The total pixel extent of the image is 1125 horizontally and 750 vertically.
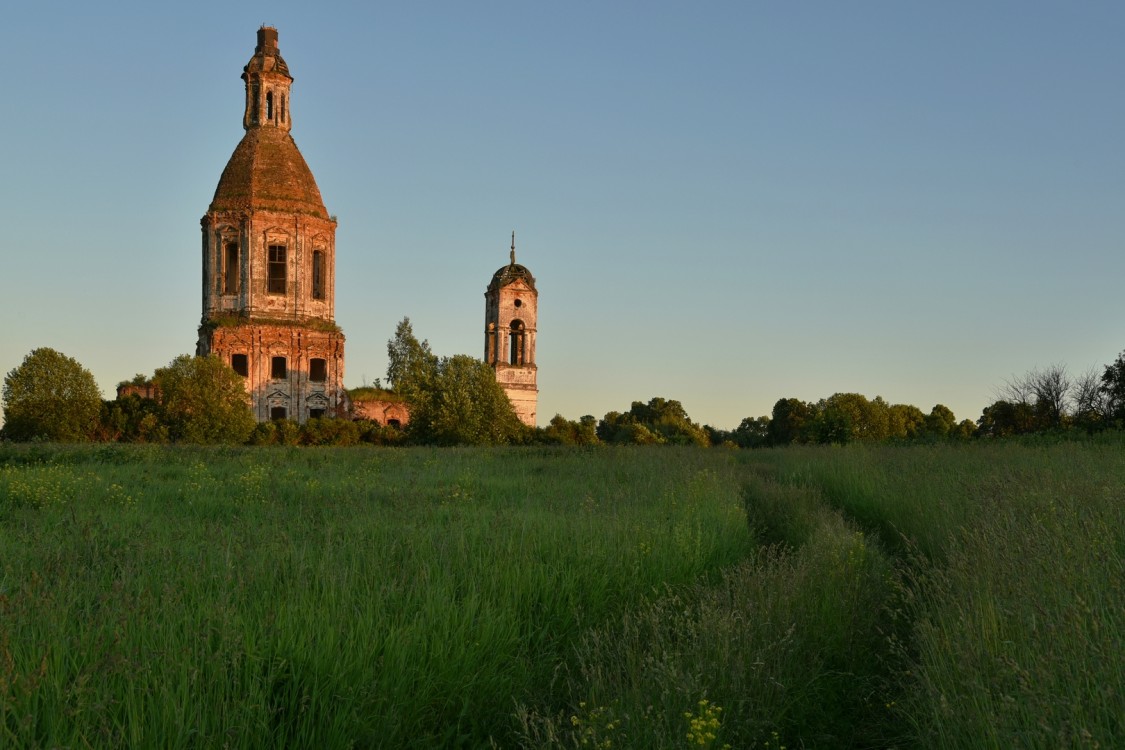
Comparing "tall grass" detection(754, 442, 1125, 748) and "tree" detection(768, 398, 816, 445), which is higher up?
"tree" detection(768, 398, 816, 445)

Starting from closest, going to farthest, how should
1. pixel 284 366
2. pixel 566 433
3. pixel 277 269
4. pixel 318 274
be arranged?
pixel 566 433 → pixel 284 366 → pixel 277 269 → pixel 318 274

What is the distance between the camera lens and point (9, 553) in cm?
683

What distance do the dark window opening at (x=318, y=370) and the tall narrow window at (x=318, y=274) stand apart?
425 centimetres

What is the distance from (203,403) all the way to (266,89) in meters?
25.0

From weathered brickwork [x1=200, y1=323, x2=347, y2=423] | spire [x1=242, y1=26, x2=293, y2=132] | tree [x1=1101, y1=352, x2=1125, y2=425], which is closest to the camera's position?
tree [x1=1101, y1=352, x2=1125, y2=425]

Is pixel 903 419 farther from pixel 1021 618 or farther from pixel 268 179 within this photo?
pixel 1021 618

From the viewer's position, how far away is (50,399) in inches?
1548

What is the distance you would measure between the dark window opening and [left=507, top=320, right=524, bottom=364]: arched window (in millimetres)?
15072

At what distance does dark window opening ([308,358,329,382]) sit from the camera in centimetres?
5203

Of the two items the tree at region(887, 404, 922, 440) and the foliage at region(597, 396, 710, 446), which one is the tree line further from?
the tree at region(887, 404, 922, 440)

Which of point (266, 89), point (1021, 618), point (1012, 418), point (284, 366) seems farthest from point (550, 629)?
point (266, 89)

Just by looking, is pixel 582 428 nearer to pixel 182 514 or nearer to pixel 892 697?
pixel 182 514

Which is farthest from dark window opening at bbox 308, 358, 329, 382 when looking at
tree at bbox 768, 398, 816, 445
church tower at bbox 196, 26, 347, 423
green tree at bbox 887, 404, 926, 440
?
green tree at bbox 887, 404, 926, 440

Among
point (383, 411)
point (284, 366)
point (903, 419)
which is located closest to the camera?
point (284, 366)
